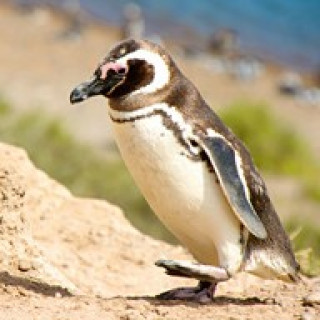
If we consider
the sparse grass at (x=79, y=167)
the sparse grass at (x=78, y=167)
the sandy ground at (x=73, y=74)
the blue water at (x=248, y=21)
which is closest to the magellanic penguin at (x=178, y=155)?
the sparse grass at (x=78, y=167)

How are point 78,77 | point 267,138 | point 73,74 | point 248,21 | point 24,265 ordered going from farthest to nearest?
point 248,21 < point 73,74 < point 78,77 < point 267,138 < point 24,265

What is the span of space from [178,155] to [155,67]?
0.36m

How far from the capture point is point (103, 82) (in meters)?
4.77

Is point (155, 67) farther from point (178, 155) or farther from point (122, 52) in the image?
point (178, 155)

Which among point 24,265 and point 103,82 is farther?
point 24,265

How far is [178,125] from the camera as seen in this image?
475 centimetres

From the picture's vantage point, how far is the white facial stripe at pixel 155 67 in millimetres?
4766

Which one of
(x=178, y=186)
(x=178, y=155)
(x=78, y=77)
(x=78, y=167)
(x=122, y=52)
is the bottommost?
(x=178, y=186)

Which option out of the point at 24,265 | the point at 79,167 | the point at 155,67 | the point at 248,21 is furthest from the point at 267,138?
the point at 248,21

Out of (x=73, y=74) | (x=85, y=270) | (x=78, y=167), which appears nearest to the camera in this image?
(x=85, y=270)

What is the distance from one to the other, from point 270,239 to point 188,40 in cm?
2228

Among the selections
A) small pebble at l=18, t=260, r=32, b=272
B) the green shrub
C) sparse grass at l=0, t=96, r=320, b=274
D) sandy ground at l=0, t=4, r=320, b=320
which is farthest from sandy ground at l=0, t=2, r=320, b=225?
small pebble at l=18, t=260, r=32, b=272

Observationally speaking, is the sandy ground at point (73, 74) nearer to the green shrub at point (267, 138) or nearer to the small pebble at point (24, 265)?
the green shrub at point (267, 138)

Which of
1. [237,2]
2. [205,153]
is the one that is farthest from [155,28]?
[205,153]
